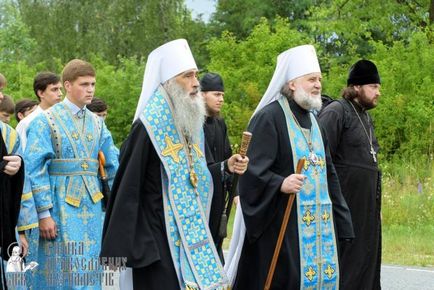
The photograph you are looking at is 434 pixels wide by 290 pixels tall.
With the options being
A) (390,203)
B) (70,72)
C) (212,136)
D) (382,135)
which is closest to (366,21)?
(382,135)

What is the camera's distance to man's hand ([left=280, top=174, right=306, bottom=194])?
22.4 feet

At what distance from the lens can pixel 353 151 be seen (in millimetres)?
8797

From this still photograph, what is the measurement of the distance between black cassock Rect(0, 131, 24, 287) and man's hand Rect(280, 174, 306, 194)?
186 cm

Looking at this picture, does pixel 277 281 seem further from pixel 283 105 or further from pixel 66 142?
pixel 66 142

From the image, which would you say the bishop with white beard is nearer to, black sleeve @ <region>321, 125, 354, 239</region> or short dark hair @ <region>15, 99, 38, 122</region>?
black sleeve @ <region>321, 125, 354, 239</region>

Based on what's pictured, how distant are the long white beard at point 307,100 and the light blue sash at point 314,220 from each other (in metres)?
0.10

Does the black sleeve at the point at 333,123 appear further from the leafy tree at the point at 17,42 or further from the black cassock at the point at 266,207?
the leafy tree at the point at 17,42

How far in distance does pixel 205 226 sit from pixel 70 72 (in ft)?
7.32

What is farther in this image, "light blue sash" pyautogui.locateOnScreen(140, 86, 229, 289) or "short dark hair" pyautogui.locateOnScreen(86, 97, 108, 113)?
"short dark hair" pyautogui.locateOnScreen(86, 97, 108, 113)

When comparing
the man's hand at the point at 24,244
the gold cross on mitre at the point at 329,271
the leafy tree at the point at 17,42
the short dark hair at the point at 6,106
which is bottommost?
the gold cross on mitre at the point at 329,271

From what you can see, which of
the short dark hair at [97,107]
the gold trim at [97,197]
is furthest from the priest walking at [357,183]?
the short dark hair at [97,107]

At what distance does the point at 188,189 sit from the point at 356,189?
9.55 feet

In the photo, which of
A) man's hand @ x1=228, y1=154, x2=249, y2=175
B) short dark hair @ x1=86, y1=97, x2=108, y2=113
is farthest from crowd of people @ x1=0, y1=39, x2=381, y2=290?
short dark hair @ x1=86, y1=97, x2=108, y2=113

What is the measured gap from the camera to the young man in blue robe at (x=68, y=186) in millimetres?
7730
